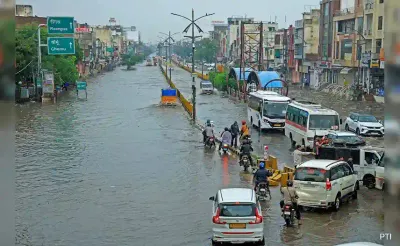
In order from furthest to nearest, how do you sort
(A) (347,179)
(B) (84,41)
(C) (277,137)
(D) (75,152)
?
(B) (84,41), (C) (277,137), (D) (75,152), (A) (347,179)

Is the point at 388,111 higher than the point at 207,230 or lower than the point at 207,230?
higher

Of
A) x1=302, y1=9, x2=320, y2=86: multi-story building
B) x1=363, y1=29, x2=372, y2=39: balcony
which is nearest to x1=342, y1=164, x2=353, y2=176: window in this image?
x1=363, y1=29, x2=372, y2=39: balcony

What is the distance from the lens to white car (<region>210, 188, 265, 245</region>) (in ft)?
35.6

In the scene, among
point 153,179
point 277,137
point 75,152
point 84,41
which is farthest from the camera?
point 84,41

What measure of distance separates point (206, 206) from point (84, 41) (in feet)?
301

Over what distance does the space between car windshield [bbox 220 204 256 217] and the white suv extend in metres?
2.79

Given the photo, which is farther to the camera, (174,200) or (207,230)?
(174,200)

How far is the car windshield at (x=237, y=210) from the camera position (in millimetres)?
10977

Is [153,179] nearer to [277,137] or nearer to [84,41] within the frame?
[277,137]

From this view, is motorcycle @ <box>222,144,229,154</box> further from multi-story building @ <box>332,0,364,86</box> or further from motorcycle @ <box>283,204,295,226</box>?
multi-story building @ <box>332,0,364,86</box>

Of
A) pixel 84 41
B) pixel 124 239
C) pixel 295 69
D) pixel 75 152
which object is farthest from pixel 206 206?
pixel 84 41

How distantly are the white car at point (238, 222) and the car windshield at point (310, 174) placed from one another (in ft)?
8.91

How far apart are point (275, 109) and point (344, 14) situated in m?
31.8

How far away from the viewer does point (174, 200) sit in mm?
15227
